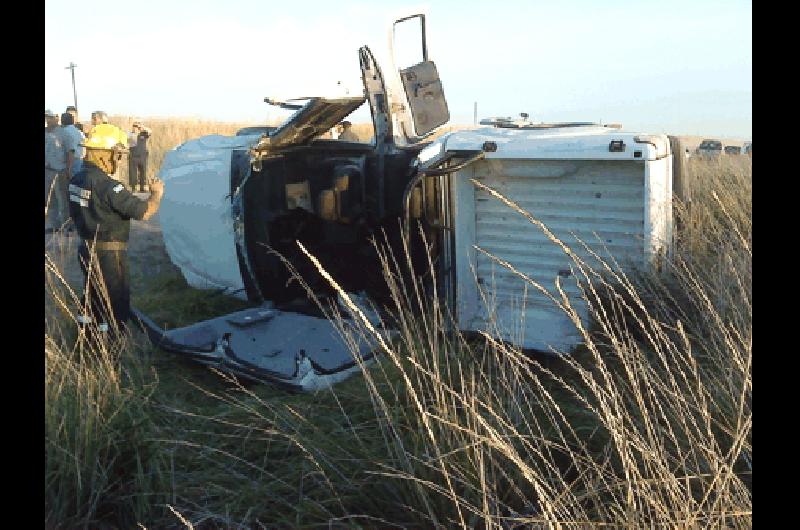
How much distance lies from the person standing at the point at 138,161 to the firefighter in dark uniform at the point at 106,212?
11287 mm

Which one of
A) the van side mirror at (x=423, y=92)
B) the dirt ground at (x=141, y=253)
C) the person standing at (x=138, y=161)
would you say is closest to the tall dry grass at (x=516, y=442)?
the van side mirror at (x=423, y=92)

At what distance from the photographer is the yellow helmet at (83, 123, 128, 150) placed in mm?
5773

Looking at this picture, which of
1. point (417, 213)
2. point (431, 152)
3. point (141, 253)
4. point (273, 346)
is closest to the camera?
point (431, 152)

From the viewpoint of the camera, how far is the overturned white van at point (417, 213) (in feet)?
15.0

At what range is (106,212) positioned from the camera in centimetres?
575

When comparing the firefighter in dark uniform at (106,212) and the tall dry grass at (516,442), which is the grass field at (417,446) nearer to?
the tall dry grass at (516,442)

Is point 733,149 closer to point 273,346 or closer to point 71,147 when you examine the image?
point 71,147

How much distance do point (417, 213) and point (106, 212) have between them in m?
2.27

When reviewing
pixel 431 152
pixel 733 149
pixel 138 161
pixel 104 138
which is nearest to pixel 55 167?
pixel 138 161

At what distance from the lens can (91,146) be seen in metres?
5.77

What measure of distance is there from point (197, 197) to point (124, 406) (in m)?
3.86

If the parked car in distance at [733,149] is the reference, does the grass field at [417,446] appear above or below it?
below

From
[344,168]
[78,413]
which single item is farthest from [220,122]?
[78,413]

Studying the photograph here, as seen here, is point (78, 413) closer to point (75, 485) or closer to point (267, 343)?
point (75, 485)
